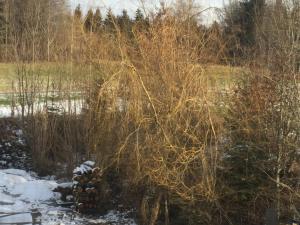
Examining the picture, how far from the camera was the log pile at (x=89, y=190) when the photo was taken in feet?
25.6

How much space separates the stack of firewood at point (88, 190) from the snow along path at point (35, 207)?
0.21m

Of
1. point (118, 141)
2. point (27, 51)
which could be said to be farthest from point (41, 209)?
point (27, 51)

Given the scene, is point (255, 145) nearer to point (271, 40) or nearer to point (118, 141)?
point (271, 40)

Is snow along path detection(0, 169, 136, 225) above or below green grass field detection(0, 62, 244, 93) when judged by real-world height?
below

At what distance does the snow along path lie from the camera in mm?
7363

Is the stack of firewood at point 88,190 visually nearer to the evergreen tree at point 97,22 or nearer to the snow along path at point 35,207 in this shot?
the snow along path at point 35,207

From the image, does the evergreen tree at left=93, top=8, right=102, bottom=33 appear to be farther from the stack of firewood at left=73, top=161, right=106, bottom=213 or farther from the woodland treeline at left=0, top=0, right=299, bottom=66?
the stack of firewood at left=73, top=161, right=106, bottom=213

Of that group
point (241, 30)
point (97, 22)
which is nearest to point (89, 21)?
point (97, 22)

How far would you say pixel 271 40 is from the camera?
23.4 feet

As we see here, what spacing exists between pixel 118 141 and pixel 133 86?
120 cm

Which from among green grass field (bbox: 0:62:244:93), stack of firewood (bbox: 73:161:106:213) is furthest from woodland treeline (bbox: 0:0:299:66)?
stack of firewood (bbox: 73:161:106:213)

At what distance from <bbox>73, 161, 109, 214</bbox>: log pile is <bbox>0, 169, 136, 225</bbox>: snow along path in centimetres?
21

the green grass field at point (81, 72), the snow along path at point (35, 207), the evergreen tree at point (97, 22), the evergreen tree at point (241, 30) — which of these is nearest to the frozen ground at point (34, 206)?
the snow along path at point (35, 207)

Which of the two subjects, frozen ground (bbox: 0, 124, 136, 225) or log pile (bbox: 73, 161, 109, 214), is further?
log pile (bbox: 73, 161, 109, 214)
